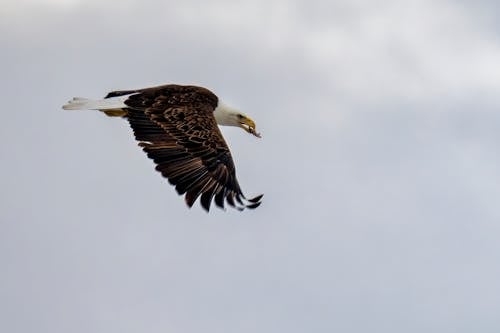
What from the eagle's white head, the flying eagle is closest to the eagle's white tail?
the flying eagle

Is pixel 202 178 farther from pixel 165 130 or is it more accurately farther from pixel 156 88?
pixel 156 88

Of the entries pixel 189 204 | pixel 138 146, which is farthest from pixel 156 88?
pixel 189 204

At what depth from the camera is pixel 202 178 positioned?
23.2 metres

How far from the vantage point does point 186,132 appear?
959 inches

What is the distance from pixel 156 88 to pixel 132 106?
40.8 inches

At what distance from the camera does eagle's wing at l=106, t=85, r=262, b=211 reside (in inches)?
901

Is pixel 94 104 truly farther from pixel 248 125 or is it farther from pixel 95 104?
pixel 248 125

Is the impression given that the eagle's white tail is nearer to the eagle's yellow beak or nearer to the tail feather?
the tail feather

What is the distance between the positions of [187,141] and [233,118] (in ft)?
9.85

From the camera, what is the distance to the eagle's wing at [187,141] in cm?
2288

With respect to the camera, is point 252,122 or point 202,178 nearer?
point 202,178

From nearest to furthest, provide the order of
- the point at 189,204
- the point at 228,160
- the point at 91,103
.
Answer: the point at 189,204
the point at 228,160
the point at 91,103

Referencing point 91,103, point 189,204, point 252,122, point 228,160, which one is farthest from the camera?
point 252,122

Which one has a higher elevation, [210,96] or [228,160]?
[210,96]
